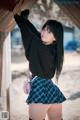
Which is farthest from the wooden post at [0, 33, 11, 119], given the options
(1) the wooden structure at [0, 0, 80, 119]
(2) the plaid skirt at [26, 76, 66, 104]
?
(2) the plaid skirt at [26, 76, 66, 104]

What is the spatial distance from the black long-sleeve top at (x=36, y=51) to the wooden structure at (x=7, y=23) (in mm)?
50

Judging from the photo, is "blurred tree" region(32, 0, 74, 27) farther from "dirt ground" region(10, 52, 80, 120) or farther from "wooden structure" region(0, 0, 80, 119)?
"dirt ground" region(10, 52, 80, 120)

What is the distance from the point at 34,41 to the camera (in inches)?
105

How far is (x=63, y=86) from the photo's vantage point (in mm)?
2715

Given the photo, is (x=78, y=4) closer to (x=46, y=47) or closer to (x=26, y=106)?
(x=46, y=47)

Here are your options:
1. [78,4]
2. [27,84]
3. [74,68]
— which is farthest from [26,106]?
[78,4]

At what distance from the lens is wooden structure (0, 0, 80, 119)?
2.68 metres

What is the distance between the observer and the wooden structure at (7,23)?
2.68m

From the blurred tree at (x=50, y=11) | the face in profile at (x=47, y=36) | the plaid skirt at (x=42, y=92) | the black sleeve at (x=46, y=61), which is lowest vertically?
the plaid skirt at (x=42, y=92)

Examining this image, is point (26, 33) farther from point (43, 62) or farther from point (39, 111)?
point (39, 111)

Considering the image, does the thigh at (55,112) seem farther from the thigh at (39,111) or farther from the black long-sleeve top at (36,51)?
the black long-sleeve top at (36,51)

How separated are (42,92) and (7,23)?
37 cm

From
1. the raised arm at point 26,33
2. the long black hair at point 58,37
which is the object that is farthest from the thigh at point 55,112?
the raised arm at point 26,33

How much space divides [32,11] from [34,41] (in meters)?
0.15
